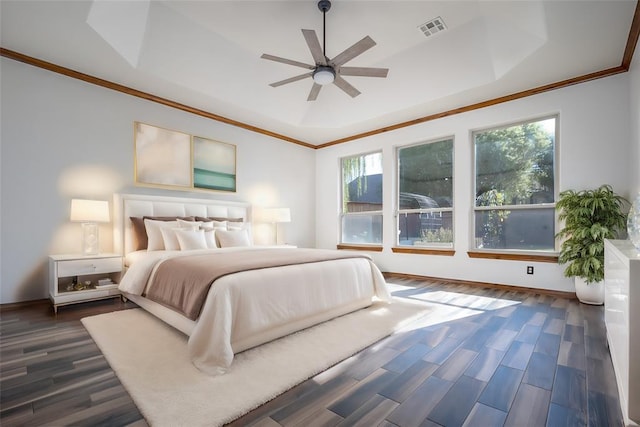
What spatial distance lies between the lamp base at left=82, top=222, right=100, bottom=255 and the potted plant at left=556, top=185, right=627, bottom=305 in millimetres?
5465

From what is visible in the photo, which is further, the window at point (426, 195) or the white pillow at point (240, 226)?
the window at point (426, 195)

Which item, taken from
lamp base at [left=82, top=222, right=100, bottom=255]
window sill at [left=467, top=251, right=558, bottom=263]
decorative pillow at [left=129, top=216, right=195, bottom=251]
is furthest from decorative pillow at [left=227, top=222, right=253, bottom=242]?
window sill at [left=467, top=251, right=558, bottom=263]

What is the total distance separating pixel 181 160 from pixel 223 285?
311 centimetres

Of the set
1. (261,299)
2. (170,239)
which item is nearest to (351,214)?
(170,239)

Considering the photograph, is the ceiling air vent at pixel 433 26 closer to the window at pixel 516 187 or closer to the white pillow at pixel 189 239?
the window at pixel 516 187

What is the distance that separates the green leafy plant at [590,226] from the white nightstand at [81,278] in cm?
520

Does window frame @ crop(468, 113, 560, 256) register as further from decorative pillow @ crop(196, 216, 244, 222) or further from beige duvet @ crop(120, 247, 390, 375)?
decorative pillow @ crop(196, 216, 244, 222)

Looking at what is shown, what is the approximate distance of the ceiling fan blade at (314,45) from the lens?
239 cm

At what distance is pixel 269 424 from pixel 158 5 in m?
3.76

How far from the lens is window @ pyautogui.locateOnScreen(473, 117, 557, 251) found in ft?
13.3

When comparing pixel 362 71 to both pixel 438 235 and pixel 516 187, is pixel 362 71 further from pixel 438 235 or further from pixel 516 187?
pixel 438 235

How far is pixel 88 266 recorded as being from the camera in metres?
3.28

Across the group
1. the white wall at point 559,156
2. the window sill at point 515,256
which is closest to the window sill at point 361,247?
the white wall at point 559,156

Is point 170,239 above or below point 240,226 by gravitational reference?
below
